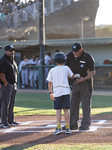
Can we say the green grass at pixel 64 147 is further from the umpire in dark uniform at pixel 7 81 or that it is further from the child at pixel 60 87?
the umpire in dark uniform at pixel 7 81

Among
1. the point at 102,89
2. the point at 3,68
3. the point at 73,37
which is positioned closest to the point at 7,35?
the point at 73,37

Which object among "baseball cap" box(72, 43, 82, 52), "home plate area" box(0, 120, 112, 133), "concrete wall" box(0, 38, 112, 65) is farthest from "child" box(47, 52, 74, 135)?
"concrete wall" box(0, 38, 112, 65)

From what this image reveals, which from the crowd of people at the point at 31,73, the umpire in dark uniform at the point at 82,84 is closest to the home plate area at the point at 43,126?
the umpire in dark uniform at the point at 82,84

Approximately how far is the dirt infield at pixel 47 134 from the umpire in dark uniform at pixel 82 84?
1.01ft

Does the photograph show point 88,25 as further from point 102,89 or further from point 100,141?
point 100,141

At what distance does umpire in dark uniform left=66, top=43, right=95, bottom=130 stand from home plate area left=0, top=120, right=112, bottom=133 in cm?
38

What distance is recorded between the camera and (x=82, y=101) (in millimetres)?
6934

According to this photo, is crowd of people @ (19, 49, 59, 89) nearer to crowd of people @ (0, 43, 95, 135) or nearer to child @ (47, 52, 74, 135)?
crowd of people @ (0, 43, 95, 135)

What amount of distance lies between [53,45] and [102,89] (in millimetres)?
6461

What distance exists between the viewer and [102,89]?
17.6m

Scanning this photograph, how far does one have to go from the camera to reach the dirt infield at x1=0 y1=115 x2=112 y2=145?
5789 millimetres

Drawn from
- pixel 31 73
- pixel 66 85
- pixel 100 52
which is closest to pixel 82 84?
pixel 66 85

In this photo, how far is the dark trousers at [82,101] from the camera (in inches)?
270

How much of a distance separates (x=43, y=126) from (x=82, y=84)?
1457mm
